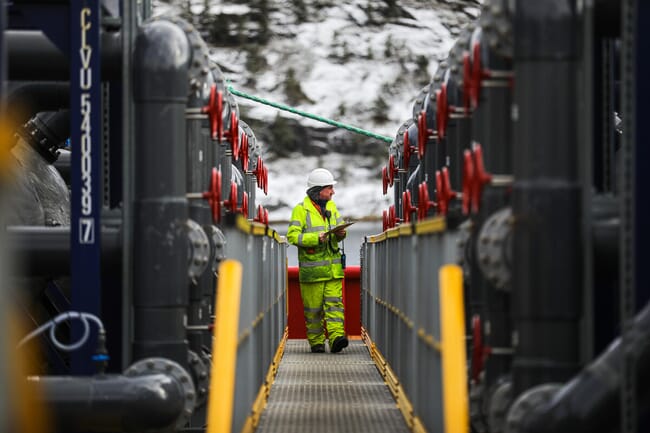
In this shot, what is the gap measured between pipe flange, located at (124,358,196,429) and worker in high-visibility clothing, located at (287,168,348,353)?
22.0ft

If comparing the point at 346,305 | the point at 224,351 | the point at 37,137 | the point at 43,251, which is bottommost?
the point at 346,305

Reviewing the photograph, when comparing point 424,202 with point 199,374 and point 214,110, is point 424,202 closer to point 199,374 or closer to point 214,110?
point 214,110

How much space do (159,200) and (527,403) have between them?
2.71 meters

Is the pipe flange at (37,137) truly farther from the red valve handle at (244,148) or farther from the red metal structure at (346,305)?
the red metal structure at (346,305)

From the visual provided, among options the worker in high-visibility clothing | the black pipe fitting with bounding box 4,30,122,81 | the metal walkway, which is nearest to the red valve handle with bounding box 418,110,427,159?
the metal walkway

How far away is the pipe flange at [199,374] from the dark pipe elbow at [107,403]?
0.63 metres

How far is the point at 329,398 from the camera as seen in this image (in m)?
11.1

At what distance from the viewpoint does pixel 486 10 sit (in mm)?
7113

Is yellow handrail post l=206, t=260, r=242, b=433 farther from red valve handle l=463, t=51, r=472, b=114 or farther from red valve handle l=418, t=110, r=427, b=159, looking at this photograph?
red valve handle l=418, t=110, r=427, b=159

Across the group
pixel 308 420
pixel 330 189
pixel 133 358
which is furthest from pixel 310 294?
pixel 133 358

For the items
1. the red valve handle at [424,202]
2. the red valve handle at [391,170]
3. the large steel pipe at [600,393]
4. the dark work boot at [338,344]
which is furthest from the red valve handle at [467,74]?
the red valve handle at [391,170]

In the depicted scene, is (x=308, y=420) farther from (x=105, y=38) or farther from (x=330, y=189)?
(x=330, y=189)

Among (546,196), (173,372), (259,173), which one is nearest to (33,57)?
(173,372)

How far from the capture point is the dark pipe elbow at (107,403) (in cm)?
770
